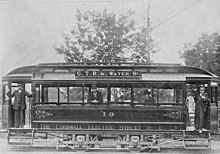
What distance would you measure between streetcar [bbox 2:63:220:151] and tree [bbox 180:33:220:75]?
13.1 metres

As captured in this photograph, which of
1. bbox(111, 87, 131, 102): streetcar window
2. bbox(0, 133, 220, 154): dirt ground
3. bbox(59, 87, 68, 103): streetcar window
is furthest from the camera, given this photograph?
bbox(59, 87, 68, 103): streetcar window

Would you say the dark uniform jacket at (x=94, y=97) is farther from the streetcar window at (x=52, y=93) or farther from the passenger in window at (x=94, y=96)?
the streetcar window at (x=52, y=93)

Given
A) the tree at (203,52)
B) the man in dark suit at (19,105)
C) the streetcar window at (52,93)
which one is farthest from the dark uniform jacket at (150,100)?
the tree at (203,52)

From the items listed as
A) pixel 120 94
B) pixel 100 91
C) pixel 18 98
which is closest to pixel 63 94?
pixel 100 91

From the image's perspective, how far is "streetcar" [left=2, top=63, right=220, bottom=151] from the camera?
1195cm

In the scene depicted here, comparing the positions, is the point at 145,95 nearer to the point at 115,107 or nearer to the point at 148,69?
the point at 148,69

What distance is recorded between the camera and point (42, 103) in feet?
39.8

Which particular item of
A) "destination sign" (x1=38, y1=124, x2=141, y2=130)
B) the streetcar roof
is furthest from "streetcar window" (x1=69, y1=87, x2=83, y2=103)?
"destination sign" (x1=38, y1=124, x2=141, y2=130)

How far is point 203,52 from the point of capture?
28859 mm

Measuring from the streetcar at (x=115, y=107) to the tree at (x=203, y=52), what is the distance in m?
13.1

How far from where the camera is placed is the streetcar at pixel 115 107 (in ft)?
39.2

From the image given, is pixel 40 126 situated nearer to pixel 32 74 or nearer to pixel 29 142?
pixel 29 142

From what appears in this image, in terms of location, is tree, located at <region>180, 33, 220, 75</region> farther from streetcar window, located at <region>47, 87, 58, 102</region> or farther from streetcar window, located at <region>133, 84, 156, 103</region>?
streetcar window, located at <region>47, 87, 58, 102</region>

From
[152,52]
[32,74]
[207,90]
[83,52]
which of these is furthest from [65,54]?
[207,90]
